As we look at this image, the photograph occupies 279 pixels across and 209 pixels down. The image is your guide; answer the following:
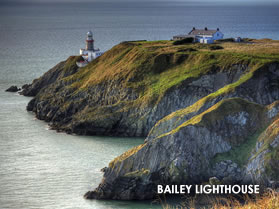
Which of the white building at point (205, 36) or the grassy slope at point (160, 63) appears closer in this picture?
the grassy slope at point (160, 63)

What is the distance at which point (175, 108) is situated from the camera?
6900 centimetres

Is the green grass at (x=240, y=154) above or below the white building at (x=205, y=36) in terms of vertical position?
below

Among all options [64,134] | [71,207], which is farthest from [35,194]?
[64,134]

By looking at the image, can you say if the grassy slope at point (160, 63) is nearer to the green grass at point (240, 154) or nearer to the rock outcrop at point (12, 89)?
the rock outcrop at point (12, 89)

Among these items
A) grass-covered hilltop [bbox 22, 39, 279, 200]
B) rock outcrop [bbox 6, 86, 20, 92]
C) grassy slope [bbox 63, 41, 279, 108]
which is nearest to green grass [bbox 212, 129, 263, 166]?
grass-covered hilltop [bbox 22, 39, 279, 200]

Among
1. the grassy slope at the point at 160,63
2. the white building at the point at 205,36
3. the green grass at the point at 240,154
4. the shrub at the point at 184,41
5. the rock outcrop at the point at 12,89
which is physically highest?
the white building at the point at 205,36

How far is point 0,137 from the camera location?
68.4 metres

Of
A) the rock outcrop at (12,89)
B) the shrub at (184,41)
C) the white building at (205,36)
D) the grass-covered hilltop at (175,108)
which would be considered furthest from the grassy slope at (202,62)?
the rock outcrop at (12,89)

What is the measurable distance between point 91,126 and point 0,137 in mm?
10475

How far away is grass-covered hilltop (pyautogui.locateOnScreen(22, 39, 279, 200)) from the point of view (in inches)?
1748

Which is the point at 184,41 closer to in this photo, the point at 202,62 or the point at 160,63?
the point at 160,63

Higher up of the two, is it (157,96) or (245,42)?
(245,42)

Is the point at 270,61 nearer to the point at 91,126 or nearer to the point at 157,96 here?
the point at 157,96

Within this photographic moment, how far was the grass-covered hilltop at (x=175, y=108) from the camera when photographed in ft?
146
